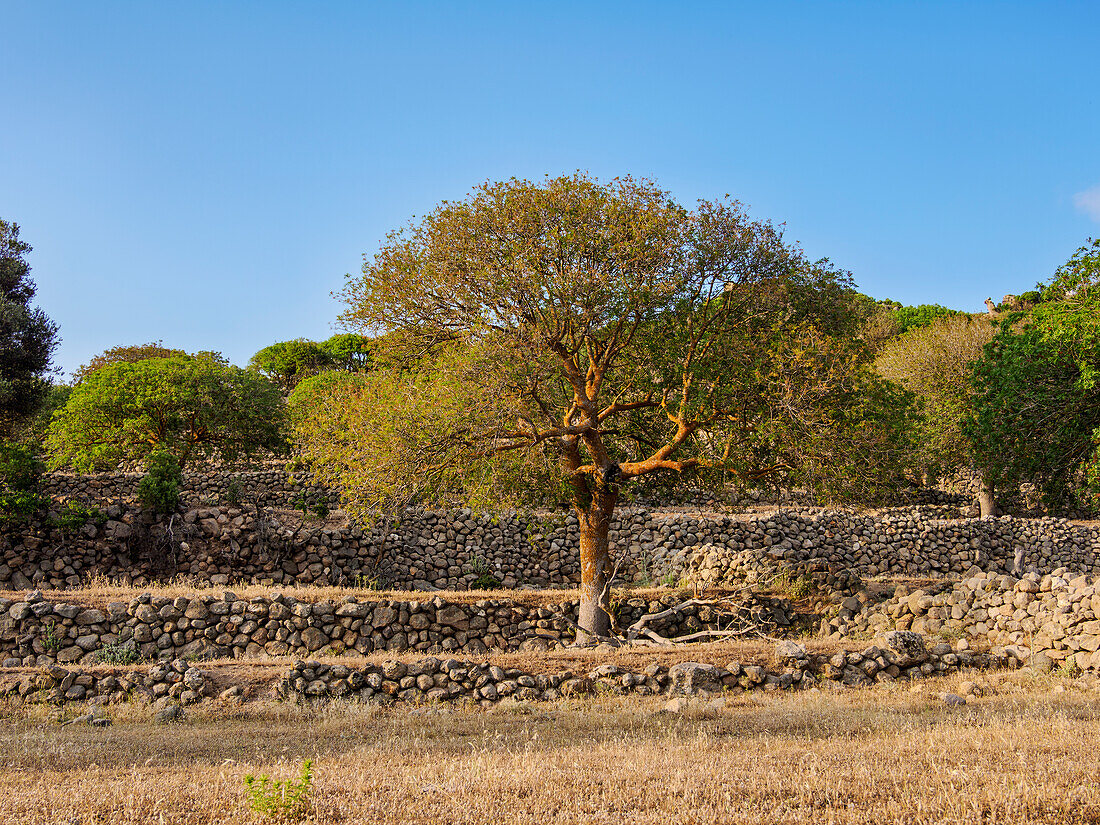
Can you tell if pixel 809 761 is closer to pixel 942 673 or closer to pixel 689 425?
pixel 942 673

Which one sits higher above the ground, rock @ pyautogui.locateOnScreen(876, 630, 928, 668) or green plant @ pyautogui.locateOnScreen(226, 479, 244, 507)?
green plant @ pyautogui.locateOnScreen(226, 479, 244, 507)

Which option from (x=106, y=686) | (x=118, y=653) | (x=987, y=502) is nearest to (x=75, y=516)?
(x=118, y=653)

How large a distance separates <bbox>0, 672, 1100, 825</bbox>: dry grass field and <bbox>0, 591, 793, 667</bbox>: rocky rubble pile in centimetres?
387

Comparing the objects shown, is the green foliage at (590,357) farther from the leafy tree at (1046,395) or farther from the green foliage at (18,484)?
the green foliage at (18,484)

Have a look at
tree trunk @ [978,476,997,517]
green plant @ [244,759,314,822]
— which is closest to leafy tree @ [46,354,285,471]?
green plant @ [244,759,314,822]

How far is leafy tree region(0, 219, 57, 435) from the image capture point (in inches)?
772

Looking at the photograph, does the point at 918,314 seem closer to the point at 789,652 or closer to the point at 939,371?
the point at 939,371

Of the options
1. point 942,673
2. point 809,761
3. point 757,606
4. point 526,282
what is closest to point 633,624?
point 757,606

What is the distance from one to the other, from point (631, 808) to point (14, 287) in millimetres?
22435

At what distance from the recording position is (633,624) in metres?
15.9

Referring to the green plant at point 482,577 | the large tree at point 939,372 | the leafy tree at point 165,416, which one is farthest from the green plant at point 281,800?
the large tree at point 939,372

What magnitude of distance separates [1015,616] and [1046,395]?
5426 millimetres

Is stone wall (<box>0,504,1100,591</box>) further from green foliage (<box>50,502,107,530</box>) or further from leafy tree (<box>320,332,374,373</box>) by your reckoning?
leafy tree (<box>320,332,374,373</box>)

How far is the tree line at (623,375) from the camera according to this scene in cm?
1321
